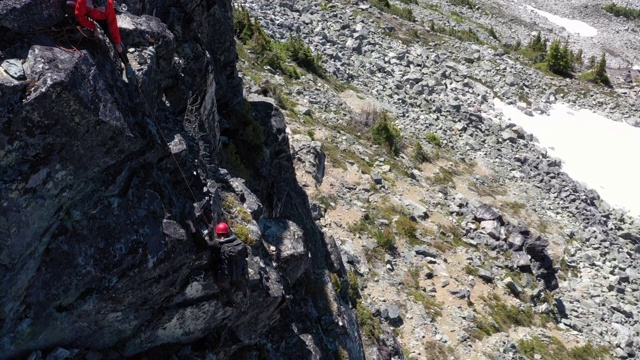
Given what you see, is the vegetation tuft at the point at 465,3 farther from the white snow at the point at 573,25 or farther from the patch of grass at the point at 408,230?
the patch of grass at the point at 408,230

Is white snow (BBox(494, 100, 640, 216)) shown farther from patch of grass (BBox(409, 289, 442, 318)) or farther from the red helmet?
the red helmet

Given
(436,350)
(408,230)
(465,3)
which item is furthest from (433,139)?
(465,3)

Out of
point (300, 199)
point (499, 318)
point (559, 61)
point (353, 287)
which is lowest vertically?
point (499, 318)

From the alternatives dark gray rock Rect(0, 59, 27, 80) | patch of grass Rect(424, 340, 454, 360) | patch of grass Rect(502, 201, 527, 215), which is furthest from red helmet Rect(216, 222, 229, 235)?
patch of grass Rect(502, 201, 527, 215)

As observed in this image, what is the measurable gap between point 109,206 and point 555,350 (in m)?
19.4

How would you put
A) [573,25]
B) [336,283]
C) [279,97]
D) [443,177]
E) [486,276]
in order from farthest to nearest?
[573,25] < [443,177] < [279,97] < [486,276] < [336,283]

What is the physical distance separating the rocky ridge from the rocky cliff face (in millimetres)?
8623

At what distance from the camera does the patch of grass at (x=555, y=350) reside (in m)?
20.0

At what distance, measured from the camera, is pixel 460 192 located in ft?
95.2

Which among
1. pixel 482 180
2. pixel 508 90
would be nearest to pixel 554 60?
pixel 508 90

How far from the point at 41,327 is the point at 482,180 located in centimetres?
2783

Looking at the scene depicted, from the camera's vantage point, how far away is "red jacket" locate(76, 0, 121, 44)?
283 inches

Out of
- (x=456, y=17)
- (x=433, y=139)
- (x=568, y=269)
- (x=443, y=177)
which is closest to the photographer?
(x=568, y=269)

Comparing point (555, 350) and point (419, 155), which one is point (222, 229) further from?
point (419, 155)
